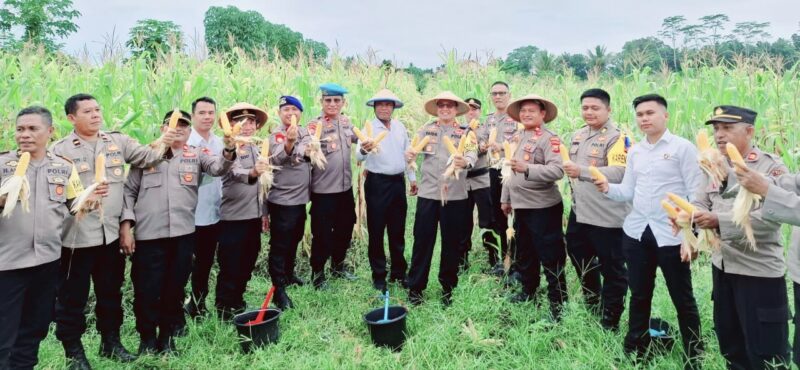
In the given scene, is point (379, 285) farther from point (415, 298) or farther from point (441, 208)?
point (441, 208)

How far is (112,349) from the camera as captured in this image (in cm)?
346

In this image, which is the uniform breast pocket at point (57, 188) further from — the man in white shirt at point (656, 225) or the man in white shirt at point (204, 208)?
the man in white shirt at point (656, 225)

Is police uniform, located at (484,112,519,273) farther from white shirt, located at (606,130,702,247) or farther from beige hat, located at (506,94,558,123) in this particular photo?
white shirt, located at (606,130,702,247)

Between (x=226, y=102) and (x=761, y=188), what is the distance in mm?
5291

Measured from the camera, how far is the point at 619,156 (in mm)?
3545

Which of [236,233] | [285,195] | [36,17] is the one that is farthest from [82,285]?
[36,17]

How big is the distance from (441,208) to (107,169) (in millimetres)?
2689

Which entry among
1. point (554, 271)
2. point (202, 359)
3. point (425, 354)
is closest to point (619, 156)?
point (554, 271)

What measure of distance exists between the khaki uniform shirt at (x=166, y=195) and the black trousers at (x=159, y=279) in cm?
10

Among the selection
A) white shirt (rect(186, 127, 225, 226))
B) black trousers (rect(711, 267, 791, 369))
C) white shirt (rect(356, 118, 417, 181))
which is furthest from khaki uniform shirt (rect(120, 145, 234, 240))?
black trousers (rect(711, 267, 791, 369))

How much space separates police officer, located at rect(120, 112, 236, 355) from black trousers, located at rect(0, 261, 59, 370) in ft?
1.84

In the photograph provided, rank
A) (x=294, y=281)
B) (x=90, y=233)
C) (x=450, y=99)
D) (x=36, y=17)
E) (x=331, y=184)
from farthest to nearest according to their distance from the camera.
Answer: (x=36, y=17) < (x=294, y=281) < (x=331, y=184) < (x=450, y=99) < (x=90, y=233)

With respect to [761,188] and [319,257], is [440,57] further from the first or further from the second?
[761,188]

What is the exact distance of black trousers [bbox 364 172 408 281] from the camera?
4.93 meters
